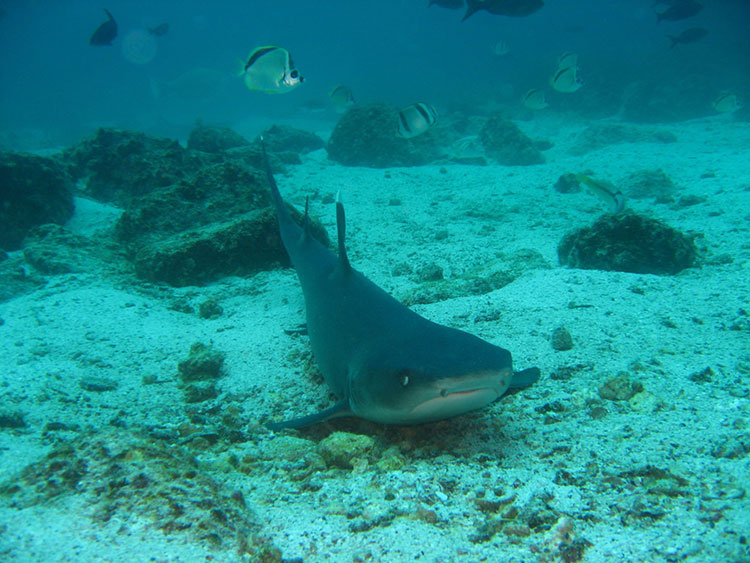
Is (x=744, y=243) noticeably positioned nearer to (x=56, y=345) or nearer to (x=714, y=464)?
(x=714, y=464)

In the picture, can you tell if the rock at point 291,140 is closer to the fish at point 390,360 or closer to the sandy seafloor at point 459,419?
the sandy seafloor at point 459,419

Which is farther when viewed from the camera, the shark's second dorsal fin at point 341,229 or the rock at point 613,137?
the rock at point 613,137

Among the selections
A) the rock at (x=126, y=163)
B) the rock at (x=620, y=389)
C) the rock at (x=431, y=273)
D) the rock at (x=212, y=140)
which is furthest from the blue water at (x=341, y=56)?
the rock at (x=620, y=389)

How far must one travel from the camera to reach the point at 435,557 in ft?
4.83

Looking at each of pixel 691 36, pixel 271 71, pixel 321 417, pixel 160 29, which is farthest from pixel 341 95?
pixel 691 36

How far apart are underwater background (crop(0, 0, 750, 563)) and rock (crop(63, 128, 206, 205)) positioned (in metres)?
0.07

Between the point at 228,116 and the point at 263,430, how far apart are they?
162ft

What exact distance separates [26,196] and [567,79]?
13.2m

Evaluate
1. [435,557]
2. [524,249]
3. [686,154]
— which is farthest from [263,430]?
[686,154]

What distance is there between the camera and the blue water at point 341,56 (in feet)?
94.6

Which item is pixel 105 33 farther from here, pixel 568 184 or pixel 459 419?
pixel 459 419

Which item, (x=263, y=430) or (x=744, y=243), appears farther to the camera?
(x=744, y=243)

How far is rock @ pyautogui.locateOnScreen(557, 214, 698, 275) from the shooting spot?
16.2 feet

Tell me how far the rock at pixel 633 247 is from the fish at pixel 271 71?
5.35 metres
